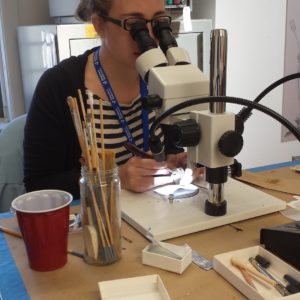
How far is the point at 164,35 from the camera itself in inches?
36.4

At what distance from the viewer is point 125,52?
1.14m

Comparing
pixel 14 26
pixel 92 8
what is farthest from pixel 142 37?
pixel 14 26

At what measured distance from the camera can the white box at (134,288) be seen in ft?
2.08

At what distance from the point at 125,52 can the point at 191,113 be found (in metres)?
0.43

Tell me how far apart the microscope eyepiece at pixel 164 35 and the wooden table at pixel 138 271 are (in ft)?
1.28

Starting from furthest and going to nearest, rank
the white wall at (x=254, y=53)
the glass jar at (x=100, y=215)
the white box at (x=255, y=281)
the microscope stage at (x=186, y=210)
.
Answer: the white wall at (x=254, y=53)
the microscope stage at (x=186, y=210)
the glass jar at (x=100, y=215)
the white box at (x=255, y=281)

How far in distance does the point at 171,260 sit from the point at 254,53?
2014mm

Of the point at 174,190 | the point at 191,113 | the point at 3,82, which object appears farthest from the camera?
the point at 3,82

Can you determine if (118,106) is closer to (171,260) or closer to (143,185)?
(143,185)

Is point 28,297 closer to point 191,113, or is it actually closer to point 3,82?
point 191,113

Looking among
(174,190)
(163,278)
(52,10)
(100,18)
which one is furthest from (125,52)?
(52,10)

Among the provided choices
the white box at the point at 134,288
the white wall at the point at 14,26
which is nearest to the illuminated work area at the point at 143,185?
the white box at the point at 134,288

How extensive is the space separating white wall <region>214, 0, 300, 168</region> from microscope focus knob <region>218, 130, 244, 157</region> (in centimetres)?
171

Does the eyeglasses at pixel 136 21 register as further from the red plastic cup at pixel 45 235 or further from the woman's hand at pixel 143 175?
the red plastic cup at pixel 45 235
